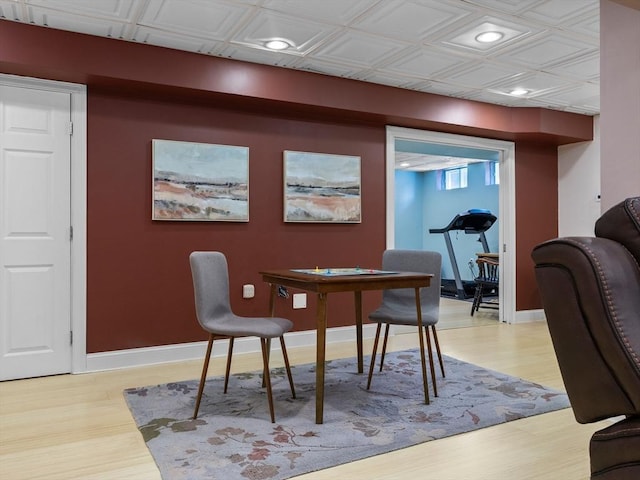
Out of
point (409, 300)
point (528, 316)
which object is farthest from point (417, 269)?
point (528, 316)

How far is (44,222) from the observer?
3426 mm

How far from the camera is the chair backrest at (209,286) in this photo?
2.55 meters

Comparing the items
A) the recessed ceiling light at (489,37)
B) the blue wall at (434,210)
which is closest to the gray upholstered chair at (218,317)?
the recessed ceiling light at (489,37)

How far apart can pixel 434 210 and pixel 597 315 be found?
29.4 ft

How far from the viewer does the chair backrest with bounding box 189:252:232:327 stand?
2.55m

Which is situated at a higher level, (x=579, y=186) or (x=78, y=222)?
(x=579, y=186)

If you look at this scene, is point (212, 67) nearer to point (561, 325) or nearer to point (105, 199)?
point (105, 199)

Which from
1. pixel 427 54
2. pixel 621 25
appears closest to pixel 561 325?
pixel 621 25

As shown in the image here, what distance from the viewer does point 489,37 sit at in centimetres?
340

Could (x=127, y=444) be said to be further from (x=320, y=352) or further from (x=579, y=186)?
(x=579, y=186)

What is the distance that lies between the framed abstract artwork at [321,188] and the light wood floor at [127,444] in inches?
66.4

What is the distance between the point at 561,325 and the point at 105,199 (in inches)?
132

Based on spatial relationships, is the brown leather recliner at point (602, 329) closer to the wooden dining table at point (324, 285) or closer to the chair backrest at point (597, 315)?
the chair backrest at point (597, 315)

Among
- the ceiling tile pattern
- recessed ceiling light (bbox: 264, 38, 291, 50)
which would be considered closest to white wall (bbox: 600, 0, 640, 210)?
the ceiling tile pattern
